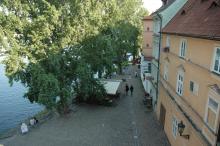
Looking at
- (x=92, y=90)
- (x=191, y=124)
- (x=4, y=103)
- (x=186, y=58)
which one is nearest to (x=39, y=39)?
(x=92, y=90)

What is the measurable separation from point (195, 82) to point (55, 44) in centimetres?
1417

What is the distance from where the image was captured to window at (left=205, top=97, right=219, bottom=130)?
1019 cm

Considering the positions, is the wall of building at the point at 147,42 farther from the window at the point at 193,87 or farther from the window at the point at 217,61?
the window at the point at 217,61

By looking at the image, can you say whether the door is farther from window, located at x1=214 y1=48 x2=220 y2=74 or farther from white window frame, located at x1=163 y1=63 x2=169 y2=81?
window, located at x1=214 y1=48 x2=220 y2=74

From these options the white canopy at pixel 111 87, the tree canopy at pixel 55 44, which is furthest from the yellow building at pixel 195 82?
the white canopy at pixel 111 87

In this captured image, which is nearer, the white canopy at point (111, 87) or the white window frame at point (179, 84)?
the white window frame at point (179, 84)

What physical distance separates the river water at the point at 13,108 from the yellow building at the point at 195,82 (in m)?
20.0

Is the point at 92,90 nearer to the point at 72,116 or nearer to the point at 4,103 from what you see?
the point at 72,116

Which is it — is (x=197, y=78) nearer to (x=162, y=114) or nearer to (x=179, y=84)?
(x=179, y=84)

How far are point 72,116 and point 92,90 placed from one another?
135 inches

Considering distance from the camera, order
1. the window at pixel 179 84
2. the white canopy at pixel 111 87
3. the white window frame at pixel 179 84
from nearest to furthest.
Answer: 1. the white window frame at pixel 179 84
2. the window at pixel 179 84
3. the white canopy at pixel 111 87

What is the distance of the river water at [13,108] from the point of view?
Answer: 2959 cm

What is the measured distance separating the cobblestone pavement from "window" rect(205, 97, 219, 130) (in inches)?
299

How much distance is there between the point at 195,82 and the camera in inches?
506
